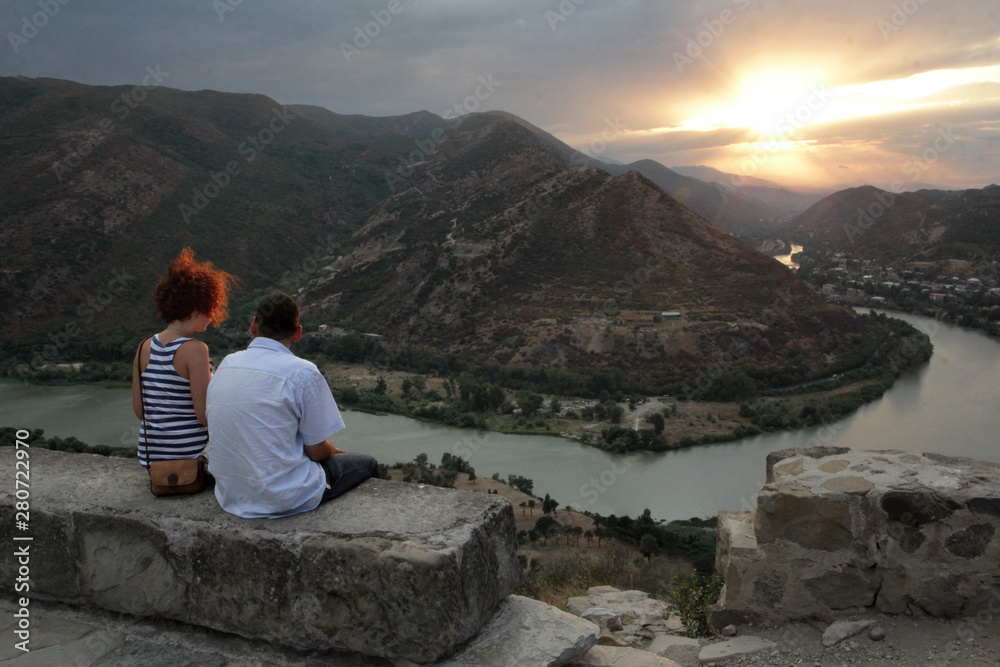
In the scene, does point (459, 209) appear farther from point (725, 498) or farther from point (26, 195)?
point (725, 498)

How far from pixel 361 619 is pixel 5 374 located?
125 feet

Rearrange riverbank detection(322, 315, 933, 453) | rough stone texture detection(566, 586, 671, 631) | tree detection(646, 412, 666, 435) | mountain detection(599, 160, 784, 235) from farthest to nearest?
mountain detection(599, 160, 784, 235)
riverbank detection(322, 315, 933, 453)
tree detection(646, 412, 666, 435)
rough stone texture detection(566, 586, 671, 631)

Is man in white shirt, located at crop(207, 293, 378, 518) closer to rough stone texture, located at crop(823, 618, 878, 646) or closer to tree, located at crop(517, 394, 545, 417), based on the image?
rough stone texture, located at crop(823, 618, 878, 646)

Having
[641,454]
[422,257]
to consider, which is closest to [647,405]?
[641,454]

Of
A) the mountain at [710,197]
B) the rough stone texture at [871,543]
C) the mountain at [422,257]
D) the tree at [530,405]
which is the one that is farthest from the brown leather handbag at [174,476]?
the mountain at [710,197]

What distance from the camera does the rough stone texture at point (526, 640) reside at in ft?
5.90

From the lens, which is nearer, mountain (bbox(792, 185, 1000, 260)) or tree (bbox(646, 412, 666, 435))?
tree (bbox(646, 412, 666, 435))

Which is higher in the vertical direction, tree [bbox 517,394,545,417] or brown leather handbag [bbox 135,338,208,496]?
brown leather handbag [bbox 135,338,208,496]

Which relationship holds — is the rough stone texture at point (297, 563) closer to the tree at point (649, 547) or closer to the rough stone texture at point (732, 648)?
the rough stone texture at point (732, 648)

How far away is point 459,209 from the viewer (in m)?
47.8

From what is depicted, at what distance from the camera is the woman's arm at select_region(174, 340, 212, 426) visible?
222cm

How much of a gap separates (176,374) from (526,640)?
1.47 m

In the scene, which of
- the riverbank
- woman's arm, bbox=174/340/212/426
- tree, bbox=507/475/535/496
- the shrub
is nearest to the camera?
woman's arm, bbox=174/340/212/426

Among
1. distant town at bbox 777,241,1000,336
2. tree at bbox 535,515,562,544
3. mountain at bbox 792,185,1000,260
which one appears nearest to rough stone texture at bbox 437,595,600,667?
tree at bbox 535,515,562,544
